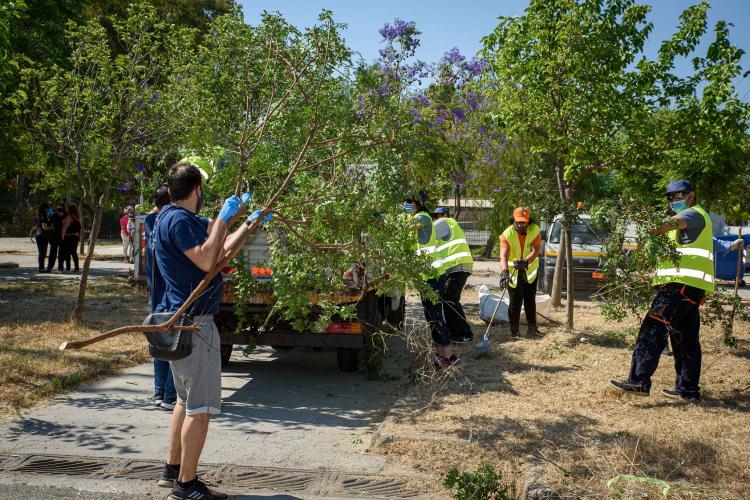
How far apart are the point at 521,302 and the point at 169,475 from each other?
6.63m

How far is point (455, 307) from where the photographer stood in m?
9.77

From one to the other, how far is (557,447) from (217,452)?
8.05 ft

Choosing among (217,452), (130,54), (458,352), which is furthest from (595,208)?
(130,54)

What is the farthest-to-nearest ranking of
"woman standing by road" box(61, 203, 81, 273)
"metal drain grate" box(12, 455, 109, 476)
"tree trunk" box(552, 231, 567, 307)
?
"woman standing by road" box(61, 203, 81, 273)
"tree trunk" box(552, 231, 567, 307)
"metal drain grate" box(12, 455, 109, 476)

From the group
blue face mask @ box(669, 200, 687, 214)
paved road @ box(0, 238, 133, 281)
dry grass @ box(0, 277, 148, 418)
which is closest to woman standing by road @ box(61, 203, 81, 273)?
paved road @ box(0, 238, 133, 281)

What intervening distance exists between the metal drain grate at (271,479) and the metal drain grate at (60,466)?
3.13 feet

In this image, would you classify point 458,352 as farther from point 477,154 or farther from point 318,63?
point 477,154

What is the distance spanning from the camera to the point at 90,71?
10.9m

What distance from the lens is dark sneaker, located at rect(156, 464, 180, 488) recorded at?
191 inches

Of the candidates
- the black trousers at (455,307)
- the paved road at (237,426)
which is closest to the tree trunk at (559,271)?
the black trousers at (455,307)

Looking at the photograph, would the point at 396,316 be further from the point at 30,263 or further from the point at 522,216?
the point at 30,263

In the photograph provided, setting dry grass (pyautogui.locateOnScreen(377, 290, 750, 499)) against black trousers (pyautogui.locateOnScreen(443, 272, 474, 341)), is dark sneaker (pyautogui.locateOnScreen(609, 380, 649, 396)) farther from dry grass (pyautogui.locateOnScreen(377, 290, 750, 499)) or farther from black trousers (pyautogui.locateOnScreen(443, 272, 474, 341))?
black trousers (pyautogui.locateOnScreen(443, 272, 474, 341))

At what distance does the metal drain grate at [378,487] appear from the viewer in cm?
493

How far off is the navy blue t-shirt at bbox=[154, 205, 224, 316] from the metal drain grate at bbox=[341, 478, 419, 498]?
4.90 ft
